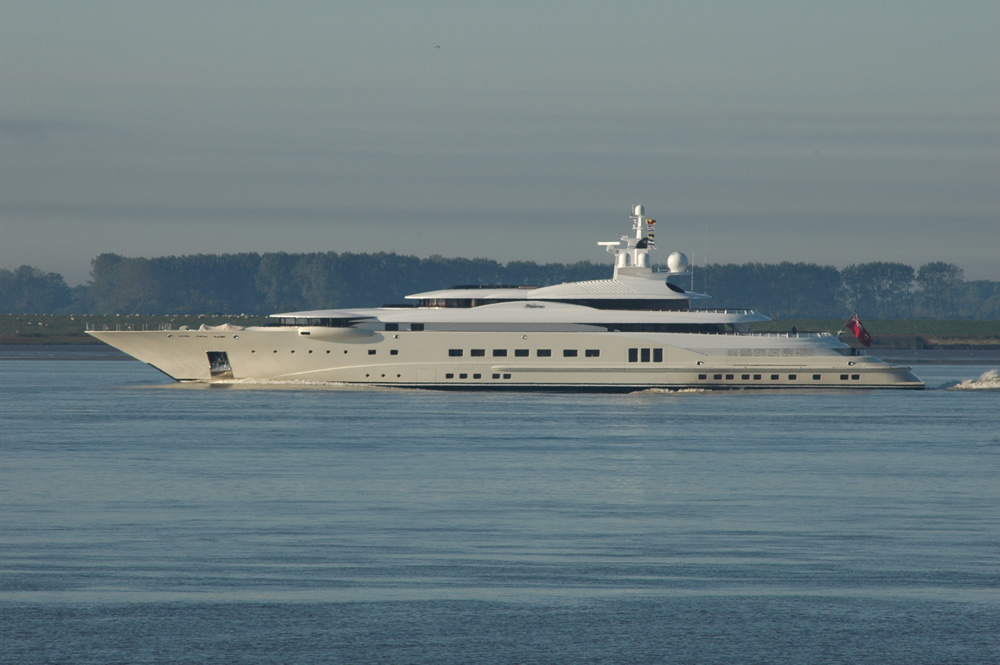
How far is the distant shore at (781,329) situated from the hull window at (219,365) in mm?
79556

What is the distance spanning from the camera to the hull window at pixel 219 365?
212ft

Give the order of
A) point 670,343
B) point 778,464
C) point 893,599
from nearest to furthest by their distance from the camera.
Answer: point 893,599, point 778,464, point 670,343

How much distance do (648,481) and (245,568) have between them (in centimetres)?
1296

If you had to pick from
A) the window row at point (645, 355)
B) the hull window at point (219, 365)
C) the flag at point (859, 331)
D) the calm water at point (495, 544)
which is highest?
the flag at point (859, 331)

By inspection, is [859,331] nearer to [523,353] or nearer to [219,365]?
[523,353]

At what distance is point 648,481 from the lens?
3069 cm

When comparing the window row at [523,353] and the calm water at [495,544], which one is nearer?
the calm water at [495,544]

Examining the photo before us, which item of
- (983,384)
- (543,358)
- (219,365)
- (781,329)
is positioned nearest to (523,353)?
(543,358)

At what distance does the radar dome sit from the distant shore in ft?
262

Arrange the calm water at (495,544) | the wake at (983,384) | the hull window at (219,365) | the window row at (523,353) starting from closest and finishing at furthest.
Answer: the calm water at (495,544)
the window row at (523,353)
the hull window at (219,365)
the wake at (983,384)

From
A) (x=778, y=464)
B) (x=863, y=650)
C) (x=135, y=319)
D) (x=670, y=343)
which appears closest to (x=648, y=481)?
(x=778, y=464)

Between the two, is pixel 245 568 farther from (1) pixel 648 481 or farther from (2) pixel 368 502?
(1) pixel 648 481

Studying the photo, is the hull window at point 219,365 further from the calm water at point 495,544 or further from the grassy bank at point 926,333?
the grassy bank at point 926,333

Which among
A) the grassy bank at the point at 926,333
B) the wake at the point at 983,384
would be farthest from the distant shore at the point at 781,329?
the wake at the point at 983,384
